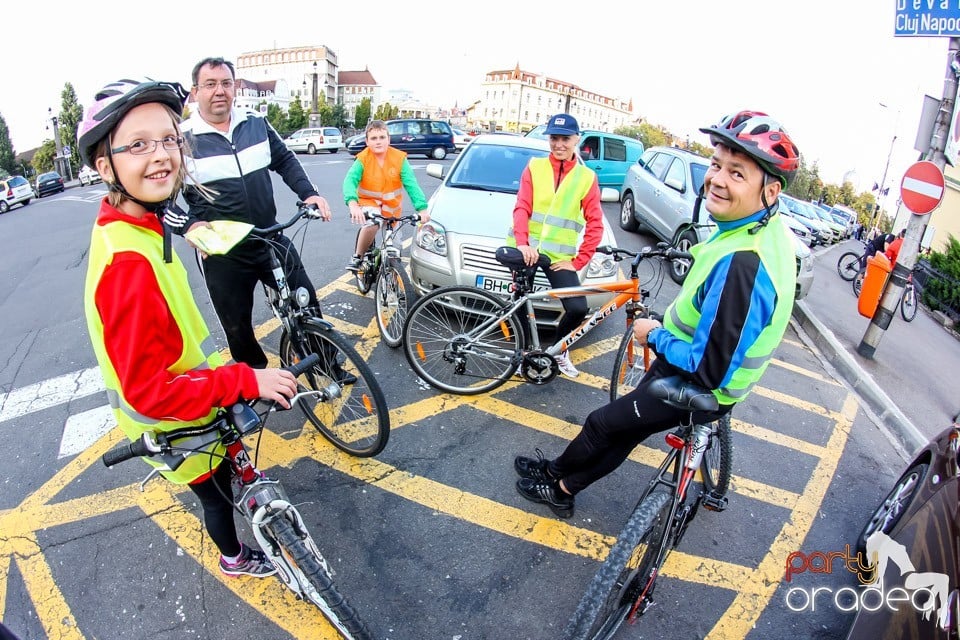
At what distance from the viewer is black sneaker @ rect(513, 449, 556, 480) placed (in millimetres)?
2844

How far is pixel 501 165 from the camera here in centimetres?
580

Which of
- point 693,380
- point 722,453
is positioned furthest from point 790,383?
point 693,380

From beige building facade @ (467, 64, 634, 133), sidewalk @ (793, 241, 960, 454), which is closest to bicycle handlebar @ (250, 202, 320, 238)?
sidewalk @ (793, 241, 960, 454)

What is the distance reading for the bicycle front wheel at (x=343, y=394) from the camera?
9.24 ft

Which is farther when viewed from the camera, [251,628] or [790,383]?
[790,383]

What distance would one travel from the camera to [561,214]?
370 centimetres

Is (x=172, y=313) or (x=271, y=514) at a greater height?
(x=172, y=313)

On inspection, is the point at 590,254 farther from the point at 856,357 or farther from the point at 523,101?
the point at 523,101

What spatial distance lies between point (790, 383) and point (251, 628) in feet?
16.2

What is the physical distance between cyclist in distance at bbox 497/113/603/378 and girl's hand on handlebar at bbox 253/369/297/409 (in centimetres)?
222

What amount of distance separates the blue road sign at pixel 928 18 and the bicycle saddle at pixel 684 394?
5781 mm

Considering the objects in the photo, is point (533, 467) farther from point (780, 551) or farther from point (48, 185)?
point (48, 185)

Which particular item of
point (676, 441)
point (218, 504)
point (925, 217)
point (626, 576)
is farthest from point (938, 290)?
point (218, 504)

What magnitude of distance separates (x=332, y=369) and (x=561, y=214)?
2.02 meters
